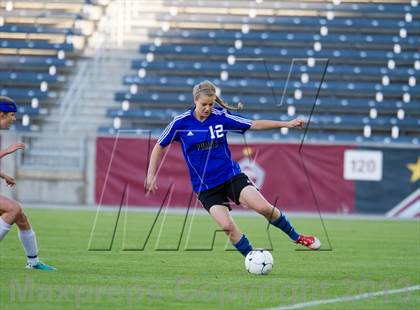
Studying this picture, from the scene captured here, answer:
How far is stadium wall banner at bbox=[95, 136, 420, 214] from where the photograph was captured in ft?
73.1

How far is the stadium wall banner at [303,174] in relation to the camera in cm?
2228

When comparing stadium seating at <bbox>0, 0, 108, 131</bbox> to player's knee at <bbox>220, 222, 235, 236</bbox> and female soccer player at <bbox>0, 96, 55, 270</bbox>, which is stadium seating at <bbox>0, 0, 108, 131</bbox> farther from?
player's knee at <bbox>220, 222, 235, 236</bbox>

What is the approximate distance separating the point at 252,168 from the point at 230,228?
12.9 metres

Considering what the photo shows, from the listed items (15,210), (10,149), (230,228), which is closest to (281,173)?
(230,228)

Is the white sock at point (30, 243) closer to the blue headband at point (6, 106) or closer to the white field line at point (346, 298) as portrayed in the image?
the blue headband at point (6, 106)

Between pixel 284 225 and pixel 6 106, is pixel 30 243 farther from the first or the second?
pixel 284 225

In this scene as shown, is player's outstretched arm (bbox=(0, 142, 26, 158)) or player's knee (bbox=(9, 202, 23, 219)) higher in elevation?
player's outstretched arm (bbox=(0, 142, 26, 158))

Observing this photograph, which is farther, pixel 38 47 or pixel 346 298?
pixel 38 47

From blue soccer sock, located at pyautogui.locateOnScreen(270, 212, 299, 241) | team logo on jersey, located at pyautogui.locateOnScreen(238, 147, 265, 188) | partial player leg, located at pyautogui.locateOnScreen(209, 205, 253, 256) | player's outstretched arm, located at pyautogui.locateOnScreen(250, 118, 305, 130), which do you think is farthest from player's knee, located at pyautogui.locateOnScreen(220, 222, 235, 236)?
team logo on jersey, located at pyautogui.locateOnScreen(238, 147, 265, 188)

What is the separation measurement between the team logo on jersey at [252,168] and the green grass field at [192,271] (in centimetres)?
536

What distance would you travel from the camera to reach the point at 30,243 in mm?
9305

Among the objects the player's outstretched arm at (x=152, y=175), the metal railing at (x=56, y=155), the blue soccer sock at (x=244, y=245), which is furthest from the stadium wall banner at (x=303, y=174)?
the blue soccer sock at (x=244, y=245)

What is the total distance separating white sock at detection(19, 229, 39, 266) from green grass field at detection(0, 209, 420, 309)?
0.46 feet

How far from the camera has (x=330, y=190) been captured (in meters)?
22.4
